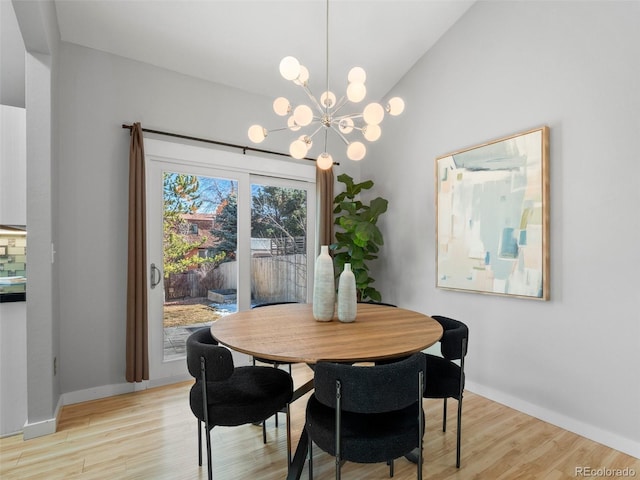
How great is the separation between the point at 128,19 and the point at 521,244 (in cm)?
352

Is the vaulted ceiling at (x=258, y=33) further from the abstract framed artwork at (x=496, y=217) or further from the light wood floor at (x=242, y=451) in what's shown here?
the light wood floor at (x=242, y=451)

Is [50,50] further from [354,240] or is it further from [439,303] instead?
[439,303]

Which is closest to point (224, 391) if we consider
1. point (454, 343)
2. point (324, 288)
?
point (324, 288)

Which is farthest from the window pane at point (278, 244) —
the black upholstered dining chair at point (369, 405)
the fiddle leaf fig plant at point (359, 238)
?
the black upholstered dining chair at point (369, 405)

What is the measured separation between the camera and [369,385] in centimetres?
132

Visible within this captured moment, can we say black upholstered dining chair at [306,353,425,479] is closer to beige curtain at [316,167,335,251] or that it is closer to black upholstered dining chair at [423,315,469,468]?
black upholstered dining chair at [423,315,469,468]

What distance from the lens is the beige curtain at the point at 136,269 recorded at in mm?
2852

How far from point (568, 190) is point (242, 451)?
111 inches

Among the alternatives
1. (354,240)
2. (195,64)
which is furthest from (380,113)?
(195,64)

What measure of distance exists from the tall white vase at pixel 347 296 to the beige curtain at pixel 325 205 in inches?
77.1

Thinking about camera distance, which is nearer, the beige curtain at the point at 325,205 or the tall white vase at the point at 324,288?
the tall white vase at the point at 324,288

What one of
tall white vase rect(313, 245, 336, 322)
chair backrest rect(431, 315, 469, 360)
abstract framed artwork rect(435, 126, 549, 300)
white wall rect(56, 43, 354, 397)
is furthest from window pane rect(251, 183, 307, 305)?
chair backrest rect(431, 315, 469, 360)

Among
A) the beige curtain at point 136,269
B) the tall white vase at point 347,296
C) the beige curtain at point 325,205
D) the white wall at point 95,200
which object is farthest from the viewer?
the beige curtain at point 325,205

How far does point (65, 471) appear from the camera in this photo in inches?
75.6
